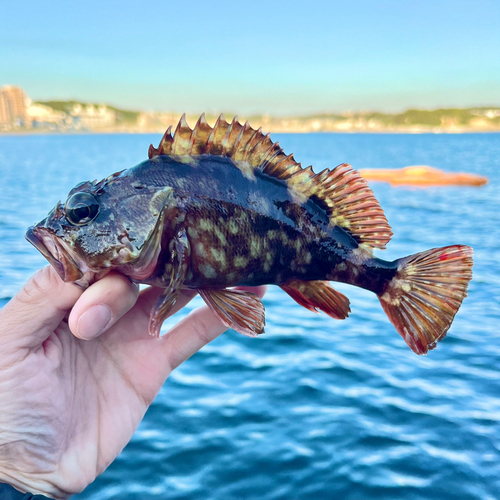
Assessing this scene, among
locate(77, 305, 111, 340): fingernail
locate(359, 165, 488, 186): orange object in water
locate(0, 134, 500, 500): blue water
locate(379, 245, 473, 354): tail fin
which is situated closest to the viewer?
locate(77, 305, 111, 340): fingernail

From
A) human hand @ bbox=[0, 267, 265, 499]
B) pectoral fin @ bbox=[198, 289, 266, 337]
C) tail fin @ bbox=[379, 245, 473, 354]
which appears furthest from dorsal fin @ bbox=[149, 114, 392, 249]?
human hand @ bbox=[0, 267, 265, 499]

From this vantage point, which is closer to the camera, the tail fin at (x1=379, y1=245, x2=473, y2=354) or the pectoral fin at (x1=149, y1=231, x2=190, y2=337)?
the pectoral fin at (x1=149, y1=231, x2=190, y2=337)

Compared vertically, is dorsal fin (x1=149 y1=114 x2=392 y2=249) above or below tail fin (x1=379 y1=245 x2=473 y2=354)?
above

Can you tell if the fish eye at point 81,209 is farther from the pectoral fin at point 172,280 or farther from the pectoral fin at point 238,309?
the pectoral fin at point 238,309

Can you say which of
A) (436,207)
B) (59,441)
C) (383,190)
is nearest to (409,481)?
(59,441)

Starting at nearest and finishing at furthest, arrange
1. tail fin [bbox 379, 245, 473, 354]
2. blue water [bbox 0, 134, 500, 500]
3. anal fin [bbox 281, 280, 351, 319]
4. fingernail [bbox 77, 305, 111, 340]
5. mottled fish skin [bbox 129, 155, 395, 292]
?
fingernail [bbox 77, 305, 111, 340], mottled fish skin [bbox 129, 155, 395, 292], tail fin [bbox 379, 245, 473, 354], anal fin [bbox 281, 280, 351, 319], blue water [bbox 0, 134, 500, 500]

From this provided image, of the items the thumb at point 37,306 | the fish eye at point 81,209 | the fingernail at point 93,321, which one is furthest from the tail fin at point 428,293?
the thumb at point 37,306

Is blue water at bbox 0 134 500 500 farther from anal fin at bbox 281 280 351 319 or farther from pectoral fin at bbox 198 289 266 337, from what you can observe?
pectoral fin at bbox 198 289 266 337
